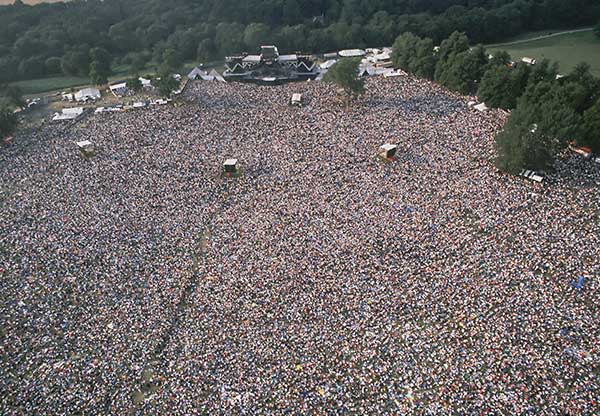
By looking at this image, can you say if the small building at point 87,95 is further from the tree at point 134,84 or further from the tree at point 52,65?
the tree at point 52,65

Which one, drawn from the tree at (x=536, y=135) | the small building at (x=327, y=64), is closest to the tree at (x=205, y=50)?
the small building at (x=327, y=64)

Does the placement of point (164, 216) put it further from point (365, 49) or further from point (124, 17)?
point (124, 17)

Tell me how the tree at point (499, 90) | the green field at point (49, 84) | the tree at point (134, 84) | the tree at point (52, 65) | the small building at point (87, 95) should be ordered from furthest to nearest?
the tree at point (52, 65) → the green field at point (49, 84) → the small building at point (87, 95) → the tree at point (134, 84) → the tree at point (499, 90)

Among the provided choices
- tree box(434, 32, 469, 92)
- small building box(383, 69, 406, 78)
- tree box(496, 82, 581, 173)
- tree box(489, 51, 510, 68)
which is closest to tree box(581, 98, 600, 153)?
tree box(496, 82, 581, 173)

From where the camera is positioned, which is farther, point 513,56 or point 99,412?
point 513,56

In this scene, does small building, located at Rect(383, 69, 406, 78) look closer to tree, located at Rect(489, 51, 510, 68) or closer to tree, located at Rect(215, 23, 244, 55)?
tree, located at Rect(489, 51, 510, 68)

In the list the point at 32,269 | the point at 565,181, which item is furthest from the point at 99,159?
the point at 565,181
